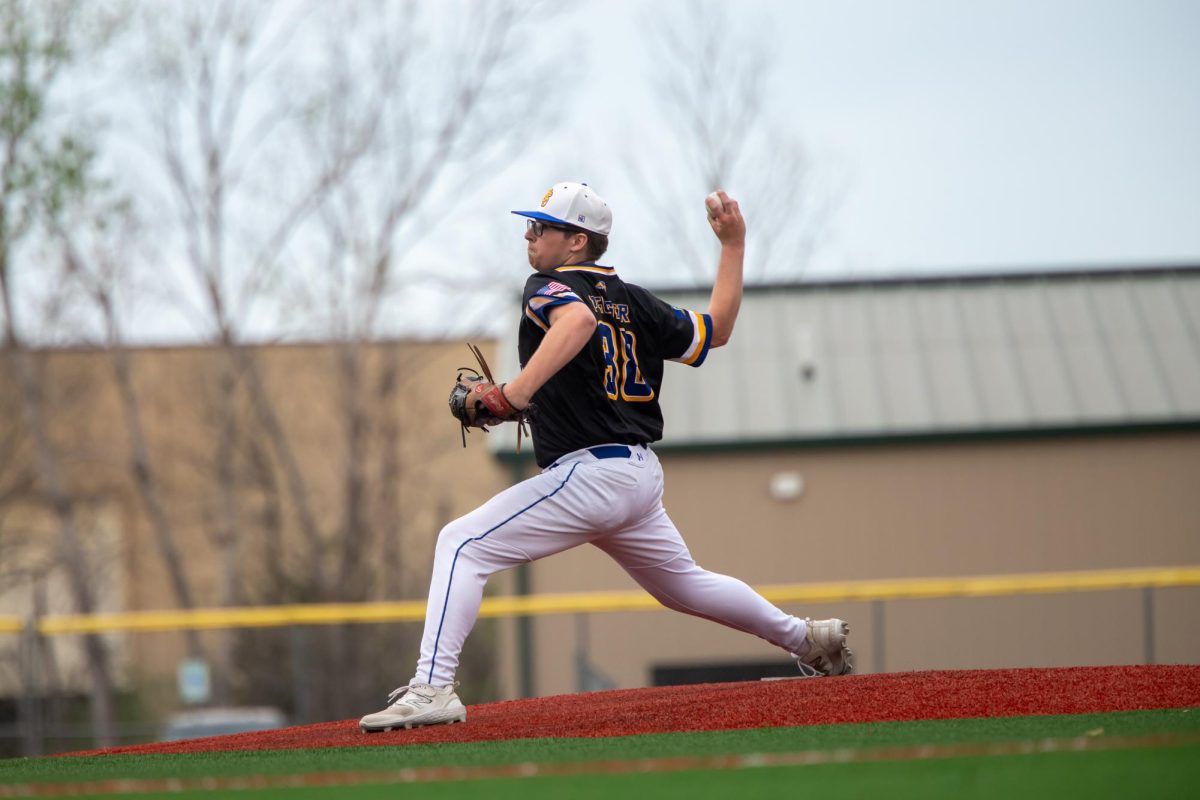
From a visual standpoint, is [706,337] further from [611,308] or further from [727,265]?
[611,308]

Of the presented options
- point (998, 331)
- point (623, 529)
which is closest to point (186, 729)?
point (998, 331)

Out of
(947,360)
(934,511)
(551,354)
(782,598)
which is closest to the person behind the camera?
(551,354)

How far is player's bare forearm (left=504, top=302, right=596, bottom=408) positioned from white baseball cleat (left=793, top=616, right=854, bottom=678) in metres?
1.77

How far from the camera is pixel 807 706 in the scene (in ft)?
17.2

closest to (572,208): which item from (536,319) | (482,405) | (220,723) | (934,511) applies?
(536,319)

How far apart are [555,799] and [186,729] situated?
12.5 m

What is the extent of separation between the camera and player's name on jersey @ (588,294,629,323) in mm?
5359

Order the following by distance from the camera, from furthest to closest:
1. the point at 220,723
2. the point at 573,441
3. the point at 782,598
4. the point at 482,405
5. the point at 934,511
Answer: the point at 220,723 < the point at 934,511 < the point at 782,598 < the point at 573,441 < the point at 482,405

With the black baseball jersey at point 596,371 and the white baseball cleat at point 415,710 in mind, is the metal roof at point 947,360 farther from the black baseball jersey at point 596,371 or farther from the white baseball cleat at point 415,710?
the white baseball cleat at point 415,710

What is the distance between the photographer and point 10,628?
489 inches

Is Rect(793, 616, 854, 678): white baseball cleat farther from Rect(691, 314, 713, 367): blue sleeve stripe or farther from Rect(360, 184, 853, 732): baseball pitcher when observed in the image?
Rect(691, 314, 713, 367): blue sleeve stripe

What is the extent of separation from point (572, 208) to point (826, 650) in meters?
2.16

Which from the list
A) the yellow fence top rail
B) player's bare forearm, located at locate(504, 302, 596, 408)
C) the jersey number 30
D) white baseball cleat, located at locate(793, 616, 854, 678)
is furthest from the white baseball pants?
the yellow fence top rail

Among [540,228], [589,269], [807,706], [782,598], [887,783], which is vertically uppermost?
[540,228]
